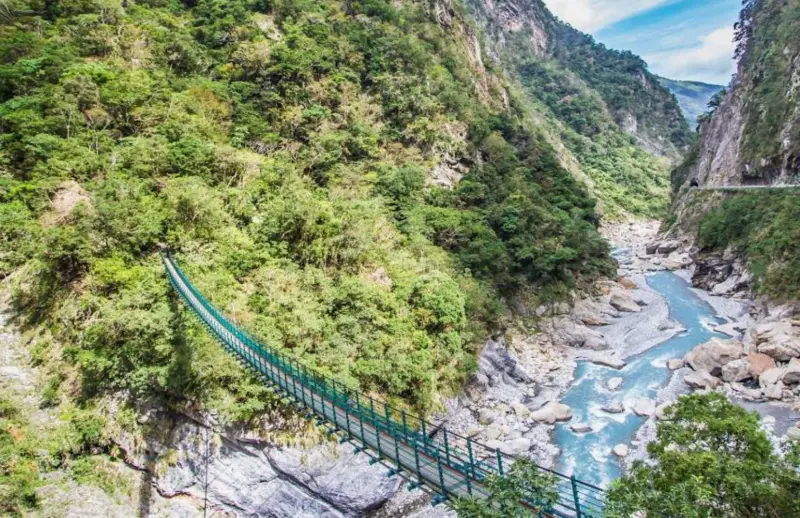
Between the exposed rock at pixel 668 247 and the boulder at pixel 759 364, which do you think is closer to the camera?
the boulder at pixel 759 364

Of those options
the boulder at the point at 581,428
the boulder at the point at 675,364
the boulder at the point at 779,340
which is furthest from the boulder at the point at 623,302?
the boulder at the point at 581,428

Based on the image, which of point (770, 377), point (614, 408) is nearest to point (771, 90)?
point (770, 377)

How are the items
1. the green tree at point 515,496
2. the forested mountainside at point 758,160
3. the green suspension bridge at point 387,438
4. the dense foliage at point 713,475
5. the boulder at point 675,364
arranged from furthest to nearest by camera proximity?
the forested mountainside at point 758,160, the boulder at point 675,364, the green suspension bridge at point 387,438, the dense foliage at point 713,475, the green tree at point 515,496

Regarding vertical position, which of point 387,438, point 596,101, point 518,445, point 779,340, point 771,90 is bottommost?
point 518,445

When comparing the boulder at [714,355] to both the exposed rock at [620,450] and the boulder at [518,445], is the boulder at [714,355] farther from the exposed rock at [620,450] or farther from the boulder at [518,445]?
Result: the boulder at [518,445]

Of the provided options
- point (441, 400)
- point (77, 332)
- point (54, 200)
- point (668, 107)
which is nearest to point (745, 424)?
point (441, 400)

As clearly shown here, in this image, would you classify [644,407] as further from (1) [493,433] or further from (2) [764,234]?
(2) [764,234]

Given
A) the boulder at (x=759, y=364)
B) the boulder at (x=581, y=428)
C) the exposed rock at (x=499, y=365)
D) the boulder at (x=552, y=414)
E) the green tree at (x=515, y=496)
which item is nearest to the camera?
the green tree at (x=515, y=496)

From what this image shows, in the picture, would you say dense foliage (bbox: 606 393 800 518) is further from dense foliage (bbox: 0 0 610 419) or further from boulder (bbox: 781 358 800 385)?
boulder (bbox: 781 358 800 385)

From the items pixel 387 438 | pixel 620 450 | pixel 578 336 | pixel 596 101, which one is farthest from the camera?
pixel 596 101
